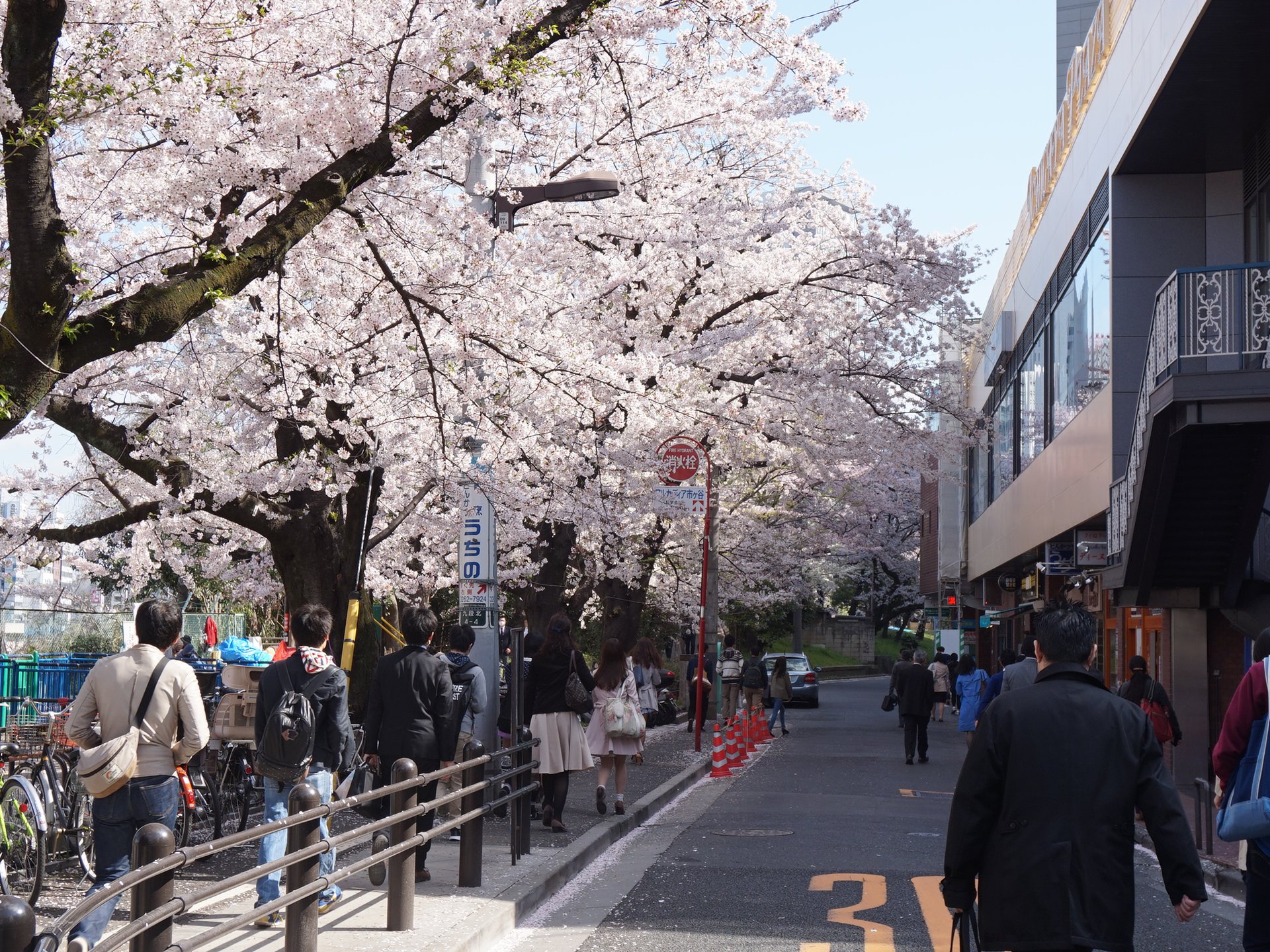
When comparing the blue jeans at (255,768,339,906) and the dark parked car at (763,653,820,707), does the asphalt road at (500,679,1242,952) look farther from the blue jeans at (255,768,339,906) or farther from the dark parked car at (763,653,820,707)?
the dark parked car at (763,653,820,707)

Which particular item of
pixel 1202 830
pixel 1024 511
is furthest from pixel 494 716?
pixel 1024 511

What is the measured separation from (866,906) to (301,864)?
4.39 m

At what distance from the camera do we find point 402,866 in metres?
7.55

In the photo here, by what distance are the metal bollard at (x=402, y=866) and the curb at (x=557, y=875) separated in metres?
0.39

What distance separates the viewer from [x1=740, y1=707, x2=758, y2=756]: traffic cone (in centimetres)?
2248

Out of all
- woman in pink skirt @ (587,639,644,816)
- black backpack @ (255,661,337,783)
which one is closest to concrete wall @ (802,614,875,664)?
woman in pink skirt @ (587,639,644,816)

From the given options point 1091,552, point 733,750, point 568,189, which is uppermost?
point 568,189

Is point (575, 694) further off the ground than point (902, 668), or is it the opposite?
point (575, 694)

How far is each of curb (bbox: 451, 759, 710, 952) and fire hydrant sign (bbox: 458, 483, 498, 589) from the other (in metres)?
2.49

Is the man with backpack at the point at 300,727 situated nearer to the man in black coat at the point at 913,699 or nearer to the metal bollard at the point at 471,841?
the metal bollard at the point at 471,841

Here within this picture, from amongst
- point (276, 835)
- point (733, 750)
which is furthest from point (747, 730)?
point (276, 835)

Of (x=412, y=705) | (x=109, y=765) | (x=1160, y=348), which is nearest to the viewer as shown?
(x=109, y=765)

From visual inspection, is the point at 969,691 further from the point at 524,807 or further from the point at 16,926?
the point at 16,926

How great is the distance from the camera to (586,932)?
8.33 metres
